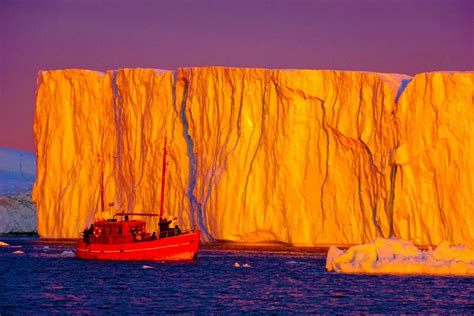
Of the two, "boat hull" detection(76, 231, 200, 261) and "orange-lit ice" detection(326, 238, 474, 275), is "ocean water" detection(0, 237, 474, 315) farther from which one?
"boat hull" detection(76, 231, 200, 261)

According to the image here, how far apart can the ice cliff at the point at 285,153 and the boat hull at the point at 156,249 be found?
7.88ft

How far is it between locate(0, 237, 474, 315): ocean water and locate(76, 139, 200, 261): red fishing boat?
0.55 meters

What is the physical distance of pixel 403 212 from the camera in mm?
42312

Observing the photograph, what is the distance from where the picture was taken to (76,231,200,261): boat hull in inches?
Result: 1487

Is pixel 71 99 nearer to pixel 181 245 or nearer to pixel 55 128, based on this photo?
pixel 55 128

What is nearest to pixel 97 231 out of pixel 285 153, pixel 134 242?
pixel 134 242

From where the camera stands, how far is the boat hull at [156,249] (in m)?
37.8

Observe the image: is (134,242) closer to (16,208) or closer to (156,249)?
(156,249)

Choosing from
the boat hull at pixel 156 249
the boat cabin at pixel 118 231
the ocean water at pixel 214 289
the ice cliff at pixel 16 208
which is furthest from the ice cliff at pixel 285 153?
the ice cliff at pixel 16 208

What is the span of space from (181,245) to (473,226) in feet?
38.1

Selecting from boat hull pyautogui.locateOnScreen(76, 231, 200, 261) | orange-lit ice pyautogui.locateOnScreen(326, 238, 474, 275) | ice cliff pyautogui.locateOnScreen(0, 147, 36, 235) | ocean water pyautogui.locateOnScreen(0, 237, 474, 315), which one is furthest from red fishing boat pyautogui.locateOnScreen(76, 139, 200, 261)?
ice cliff pyautogui.locateOnScreen(0, 147, 36, 235)

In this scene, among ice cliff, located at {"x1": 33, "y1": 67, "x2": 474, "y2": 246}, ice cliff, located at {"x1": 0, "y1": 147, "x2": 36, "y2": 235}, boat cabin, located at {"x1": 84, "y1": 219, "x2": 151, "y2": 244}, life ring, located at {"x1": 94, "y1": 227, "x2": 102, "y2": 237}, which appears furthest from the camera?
ice cliff, located at {"x1": 0, "y1": 147, "x2": 36, "y2": 235}

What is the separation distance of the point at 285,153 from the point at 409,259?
12.5m

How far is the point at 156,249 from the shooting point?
125 feet
